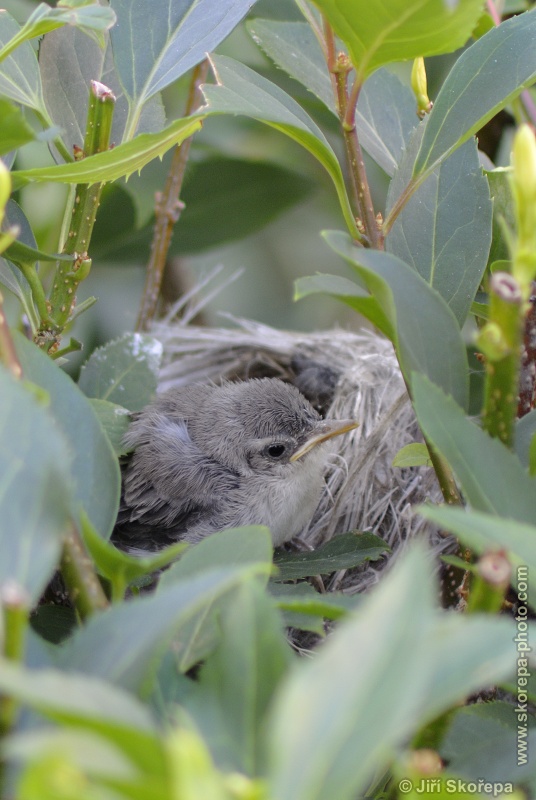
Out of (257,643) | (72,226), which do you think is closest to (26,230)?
(72,226)

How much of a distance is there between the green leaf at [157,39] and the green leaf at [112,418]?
0.39 metres

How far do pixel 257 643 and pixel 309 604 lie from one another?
0.37 ft

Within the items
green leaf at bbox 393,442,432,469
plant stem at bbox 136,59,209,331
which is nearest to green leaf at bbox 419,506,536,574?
green leaf at bbox 393,442,432,469

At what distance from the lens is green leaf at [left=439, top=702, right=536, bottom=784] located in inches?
29.7

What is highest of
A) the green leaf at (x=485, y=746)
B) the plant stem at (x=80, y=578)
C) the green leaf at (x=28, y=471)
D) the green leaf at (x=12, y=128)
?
the green leaf at (x=12, y=128)

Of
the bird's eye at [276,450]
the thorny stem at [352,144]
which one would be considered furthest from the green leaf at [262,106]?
the bird's eye at [276,450]

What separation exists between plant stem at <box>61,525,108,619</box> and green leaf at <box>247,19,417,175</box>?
879mm

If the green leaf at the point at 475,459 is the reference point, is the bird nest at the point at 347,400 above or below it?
below

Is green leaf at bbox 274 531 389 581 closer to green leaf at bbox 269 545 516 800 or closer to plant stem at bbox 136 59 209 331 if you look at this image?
green leaf at bbox 269 545 516 800

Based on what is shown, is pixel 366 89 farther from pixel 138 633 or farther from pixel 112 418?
pixel 138 633

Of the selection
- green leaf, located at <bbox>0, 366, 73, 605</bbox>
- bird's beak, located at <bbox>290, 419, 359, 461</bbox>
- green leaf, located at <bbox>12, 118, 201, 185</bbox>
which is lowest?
bird's beak, located at <bbox>290, 419, 359, 461</bbox>

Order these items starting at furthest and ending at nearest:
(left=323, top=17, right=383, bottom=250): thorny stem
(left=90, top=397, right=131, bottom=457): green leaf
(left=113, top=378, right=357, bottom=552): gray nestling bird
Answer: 1. (left=113, top=378, right=357, bottom=552): gray nestling bird
2. (left=90, top=397, right=131, bottom=457): green leaf
3. (left=323, top=17, right=383, bottom=250): thorny stem

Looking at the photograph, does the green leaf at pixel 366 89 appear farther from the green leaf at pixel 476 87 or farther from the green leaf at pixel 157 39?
the green leaf at pixel 476 87

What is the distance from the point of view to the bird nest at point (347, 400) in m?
1.70
